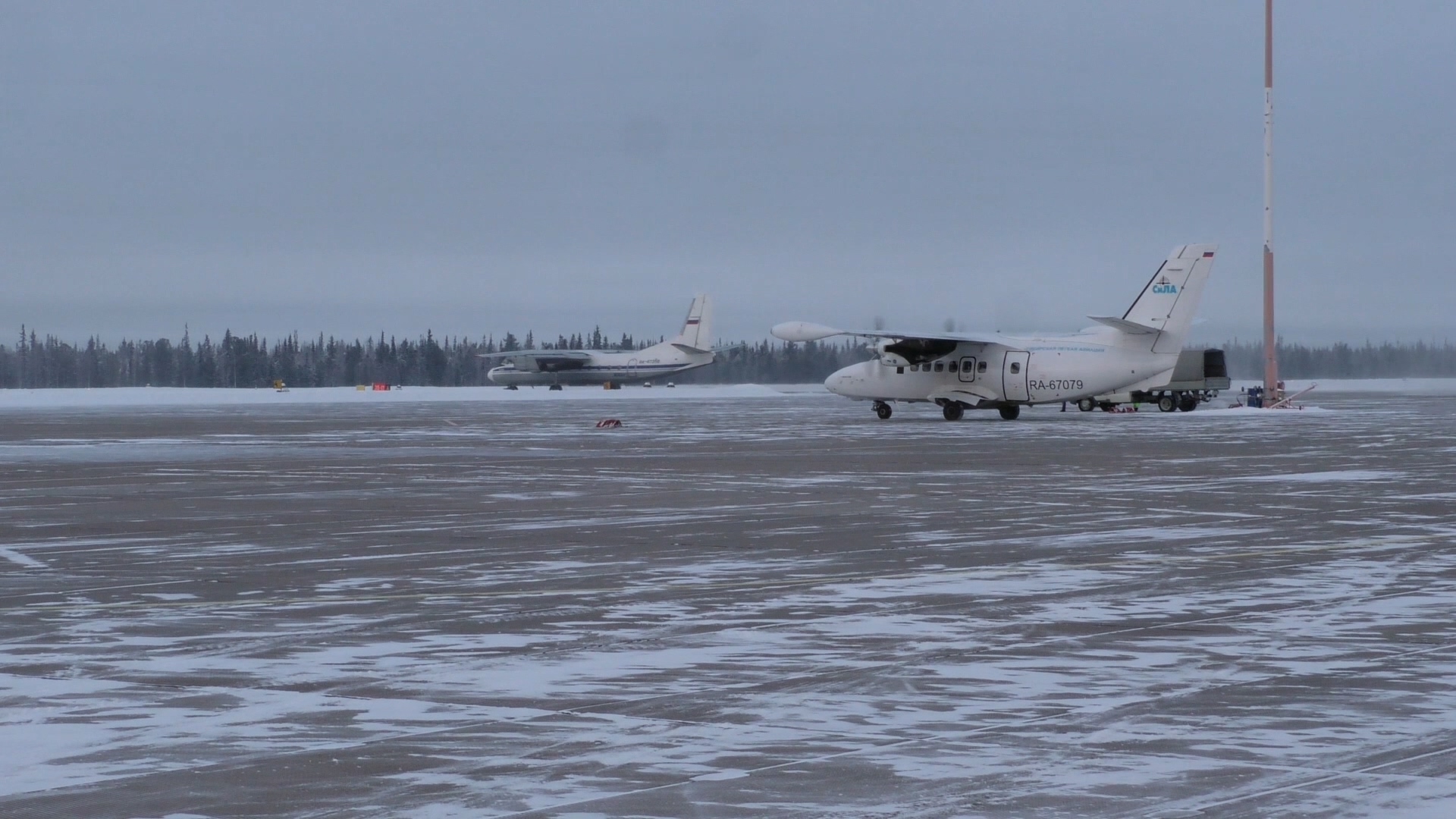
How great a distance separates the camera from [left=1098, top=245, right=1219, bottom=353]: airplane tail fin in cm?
5044

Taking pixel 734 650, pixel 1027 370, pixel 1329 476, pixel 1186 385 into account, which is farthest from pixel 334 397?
pixel 734 650

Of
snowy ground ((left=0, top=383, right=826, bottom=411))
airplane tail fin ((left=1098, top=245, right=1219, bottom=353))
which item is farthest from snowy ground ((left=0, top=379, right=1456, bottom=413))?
airplane tail fin ((left=1098, top=245, right=1219, bottom=353))

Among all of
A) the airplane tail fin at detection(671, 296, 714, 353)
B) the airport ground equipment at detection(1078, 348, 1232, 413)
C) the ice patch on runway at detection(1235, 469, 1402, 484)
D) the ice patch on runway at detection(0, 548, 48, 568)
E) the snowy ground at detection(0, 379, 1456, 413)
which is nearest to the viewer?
the ice patch on runway at detection(0, 548, 48, 568)

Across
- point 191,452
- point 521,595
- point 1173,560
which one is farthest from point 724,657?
point 191,452

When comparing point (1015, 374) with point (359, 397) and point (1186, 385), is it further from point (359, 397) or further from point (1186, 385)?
point (359, 397)

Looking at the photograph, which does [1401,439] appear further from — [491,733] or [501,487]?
[491,733]

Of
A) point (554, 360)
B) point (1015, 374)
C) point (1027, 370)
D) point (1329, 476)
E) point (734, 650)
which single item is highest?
point (554, 360)

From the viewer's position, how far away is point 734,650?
10.0m

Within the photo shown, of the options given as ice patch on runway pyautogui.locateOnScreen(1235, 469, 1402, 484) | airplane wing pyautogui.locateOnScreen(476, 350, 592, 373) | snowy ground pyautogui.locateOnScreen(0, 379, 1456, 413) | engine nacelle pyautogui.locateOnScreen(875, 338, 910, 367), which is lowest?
ice patch on runway pyautogui.locateOnScreen(1235, 469, 1402, 484)

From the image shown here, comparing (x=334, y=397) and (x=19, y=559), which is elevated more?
(x=334, y=397)

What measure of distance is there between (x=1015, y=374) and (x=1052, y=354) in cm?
128

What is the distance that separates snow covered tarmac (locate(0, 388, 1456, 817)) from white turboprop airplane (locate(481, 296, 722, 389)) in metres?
87.7

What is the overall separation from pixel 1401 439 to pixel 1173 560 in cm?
2517

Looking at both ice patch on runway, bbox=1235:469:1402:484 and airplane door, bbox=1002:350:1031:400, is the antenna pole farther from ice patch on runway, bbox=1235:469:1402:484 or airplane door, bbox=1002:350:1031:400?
ice patch on runway, bbox=1235:469:1402:484
